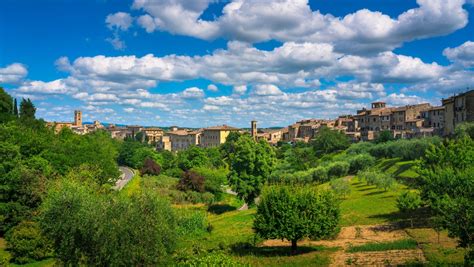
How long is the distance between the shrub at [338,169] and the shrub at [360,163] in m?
2.50

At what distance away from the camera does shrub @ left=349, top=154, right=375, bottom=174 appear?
73375 mm

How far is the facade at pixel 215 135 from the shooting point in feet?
574

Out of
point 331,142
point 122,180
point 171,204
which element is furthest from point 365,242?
point 331,142

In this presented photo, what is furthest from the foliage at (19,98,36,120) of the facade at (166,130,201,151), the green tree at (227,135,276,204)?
the facade at (166,130,201,151)

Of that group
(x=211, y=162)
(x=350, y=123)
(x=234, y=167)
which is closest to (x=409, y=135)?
(x=350, y=123)

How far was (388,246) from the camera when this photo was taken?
27.8m

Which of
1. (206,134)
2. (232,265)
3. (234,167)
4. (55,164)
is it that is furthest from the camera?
(206,134)

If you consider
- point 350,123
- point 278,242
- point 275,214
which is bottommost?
point 278,242

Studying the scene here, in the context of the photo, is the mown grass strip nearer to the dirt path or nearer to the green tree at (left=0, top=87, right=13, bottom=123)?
the dirt path

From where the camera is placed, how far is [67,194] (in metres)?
26.6

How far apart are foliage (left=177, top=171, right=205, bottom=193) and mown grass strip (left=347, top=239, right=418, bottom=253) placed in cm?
4228

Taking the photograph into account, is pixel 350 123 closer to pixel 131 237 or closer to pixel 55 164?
pixel 55 164

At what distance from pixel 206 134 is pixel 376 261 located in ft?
521

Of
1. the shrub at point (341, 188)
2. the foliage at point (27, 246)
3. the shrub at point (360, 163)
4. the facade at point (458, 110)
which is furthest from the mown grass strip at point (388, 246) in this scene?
the facade at point (458, 110)
